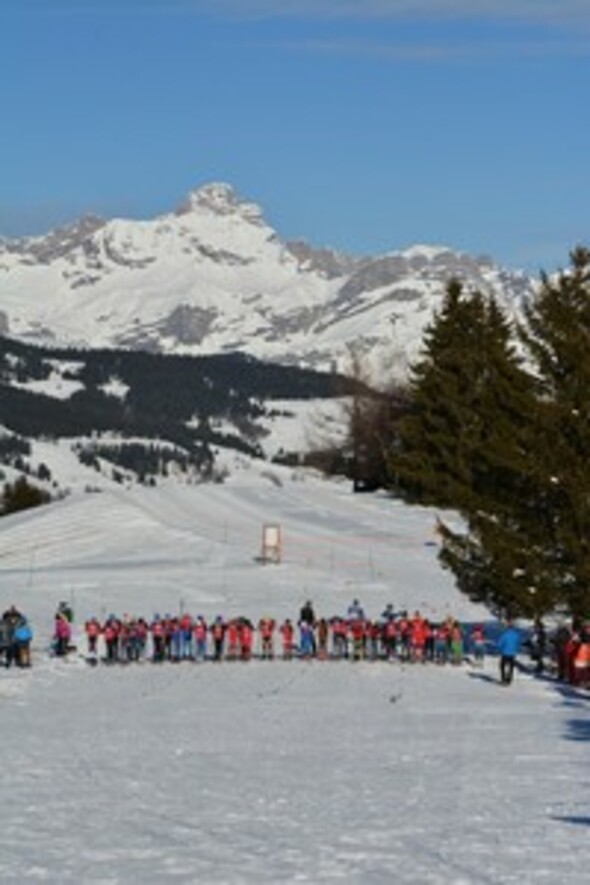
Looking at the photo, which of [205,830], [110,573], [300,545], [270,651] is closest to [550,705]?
[270,651]

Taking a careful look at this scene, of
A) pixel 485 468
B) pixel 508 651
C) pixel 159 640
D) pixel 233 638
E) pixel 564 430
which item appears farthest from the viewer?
pixel 485 468

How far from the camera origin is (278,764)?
979 inches

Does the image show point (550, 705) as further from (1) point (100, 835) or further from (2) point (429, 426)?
(2) point (429, 426)

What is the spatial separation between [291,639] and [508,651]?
7.78 meters

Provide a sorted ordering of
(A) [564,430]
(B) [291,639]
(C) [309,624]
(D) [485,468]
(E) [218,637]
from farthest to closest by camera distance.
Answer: (D) [485,468] < (B) [291,639] < (A) [564,430] < (C) [309,624] < (E) [218,637]

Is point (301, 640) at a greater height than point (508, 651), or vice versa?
point (301, 640)

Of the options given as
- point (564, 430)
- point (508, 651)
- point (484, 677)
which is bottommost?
point (484, 677)

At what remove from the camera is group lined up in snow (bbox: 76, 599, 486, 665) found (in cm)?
4191

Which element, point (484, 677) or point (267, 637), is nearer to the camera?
point (484, 677)

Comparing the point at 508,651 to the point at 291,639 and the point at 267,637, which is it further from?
A: the point at 291,639

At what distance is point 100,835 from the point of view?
17.6m

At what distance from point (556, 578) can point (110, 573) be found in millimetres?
22736

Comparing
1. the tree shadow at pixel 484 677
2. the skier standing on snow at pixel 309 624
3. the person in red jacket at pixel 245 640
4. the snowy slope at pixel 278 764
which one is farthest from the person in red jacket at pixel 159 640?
the tree shadow at pixel 484 677

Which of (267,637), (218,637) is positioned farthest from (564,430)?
(218,637)
